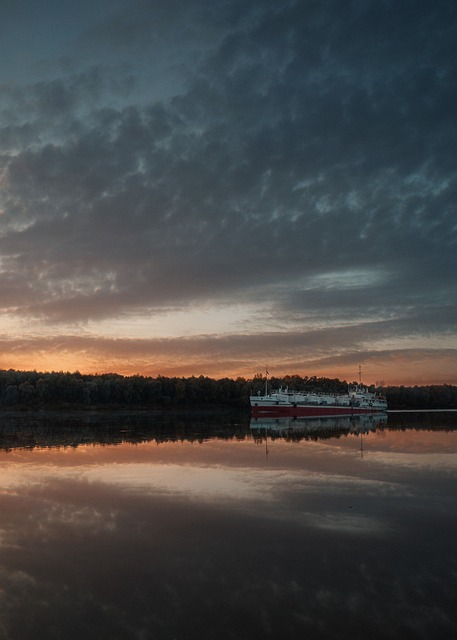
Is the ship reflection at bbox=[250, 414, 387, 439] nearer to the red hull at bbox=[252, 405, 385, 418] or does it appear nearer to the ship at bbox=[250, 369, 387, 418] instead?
the red hull at bbox=[252, 405, 385, 418]

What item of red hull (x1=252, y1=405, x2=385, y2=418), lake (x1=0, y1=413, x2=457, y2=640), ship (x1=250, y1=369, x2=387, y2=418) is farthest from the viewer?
ship (x1=250, y1=369, x2=387, y2=418)

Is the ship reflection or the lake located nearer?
the lake

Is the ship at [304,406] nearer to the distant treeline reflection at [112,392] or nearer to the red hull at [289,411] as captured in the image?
the red hull at [289,411]

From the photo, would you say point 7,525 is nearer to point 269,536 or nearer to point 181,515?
point 181,515

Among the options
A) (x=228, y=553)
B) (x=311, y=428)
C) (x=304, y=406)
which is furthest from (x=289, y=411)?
(x=228, y=553)

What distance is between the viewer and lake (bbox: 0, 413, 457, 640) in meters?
11.7

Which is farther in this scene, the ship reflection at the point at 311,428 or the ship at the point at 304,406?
the ship at the point at 304,406

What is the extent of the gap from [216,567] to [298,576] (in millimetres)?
2419

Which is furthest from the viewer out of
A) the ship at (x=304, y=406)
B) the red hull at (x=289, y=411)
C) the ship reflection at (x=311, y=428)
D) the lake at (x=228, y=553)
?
the ship at (x=304, y=406)

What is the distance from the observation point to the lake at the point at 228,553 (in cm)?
1170

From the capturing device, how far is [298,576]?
566 inches

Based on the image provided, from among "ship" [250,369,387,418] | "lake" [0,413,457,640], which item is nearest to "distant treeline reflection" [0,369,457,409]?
"ship" [250,369,387,418]

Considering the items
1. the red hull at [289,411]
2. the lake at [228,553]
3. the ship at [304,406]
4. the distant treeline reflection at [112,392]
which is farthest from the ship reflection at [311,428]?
the distant treeline reflection at [112,392]

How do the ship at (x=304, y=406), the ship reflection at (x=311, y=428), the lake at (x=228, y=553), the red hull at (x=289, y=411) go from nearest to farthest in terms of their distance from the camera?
1. the lake at (x=228, y=553)
2. the ship reflection at (x=311, y=428)
3. the red hull at (x=289, y=411)
4. the ship at (x=304, y=406)
